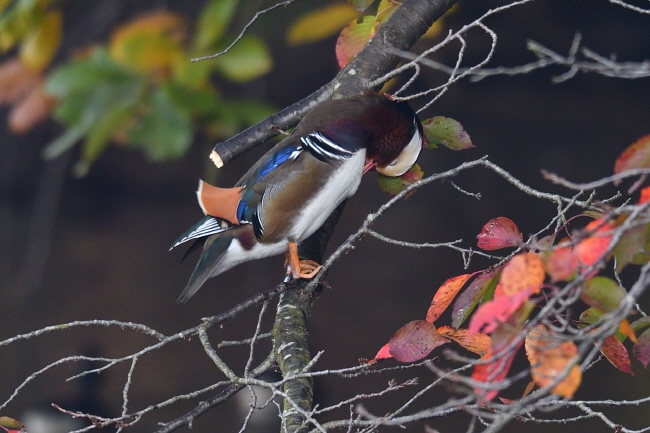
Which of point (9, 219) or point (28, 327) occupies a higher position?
point (9, 219)

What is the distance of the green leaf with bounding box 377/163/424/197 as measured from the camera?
44.6 inches

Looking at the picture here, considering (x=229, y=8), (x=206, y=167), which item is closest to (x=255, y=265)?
(x=206, y=167)

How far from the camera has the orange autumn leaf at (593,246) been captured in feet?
1.72

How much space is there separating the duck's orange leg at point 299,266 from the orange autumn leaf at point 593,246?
23.6 inches

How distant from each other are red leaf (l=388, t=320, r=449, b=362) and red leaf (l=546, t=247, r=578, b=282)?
279mm

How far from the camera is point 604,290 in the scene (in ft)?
1.89

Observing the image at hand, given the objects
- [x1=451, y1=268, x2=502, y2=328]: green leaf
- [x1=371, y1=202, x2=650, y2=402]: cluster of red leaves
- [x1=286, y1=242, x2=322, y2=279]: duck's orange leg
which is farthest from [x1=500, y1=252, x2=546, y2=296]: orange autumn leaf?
[x1=286, y1=242, x2=322, y2=279]: duck's orange leg

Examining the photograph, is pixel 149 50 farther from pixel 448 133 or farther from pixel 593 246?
pixel 593 246

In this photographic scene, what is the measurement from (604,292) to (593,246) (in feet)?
0.21

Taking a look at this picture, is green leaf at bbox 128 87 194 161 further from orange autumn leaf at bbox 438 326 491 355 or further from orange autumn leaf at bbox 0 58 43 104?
orange autumn leaf at bbox 0 58 43 104

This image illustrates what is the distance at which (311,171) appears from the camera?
1141 mm

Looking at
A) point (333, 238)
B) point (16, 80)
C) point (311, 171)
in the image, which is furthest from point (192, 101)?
point (333, 238)

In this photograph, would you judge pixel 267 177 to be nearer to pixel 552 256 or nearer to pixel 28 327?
pixel 552 256

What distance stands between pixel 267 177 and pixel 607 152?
4.30ft
